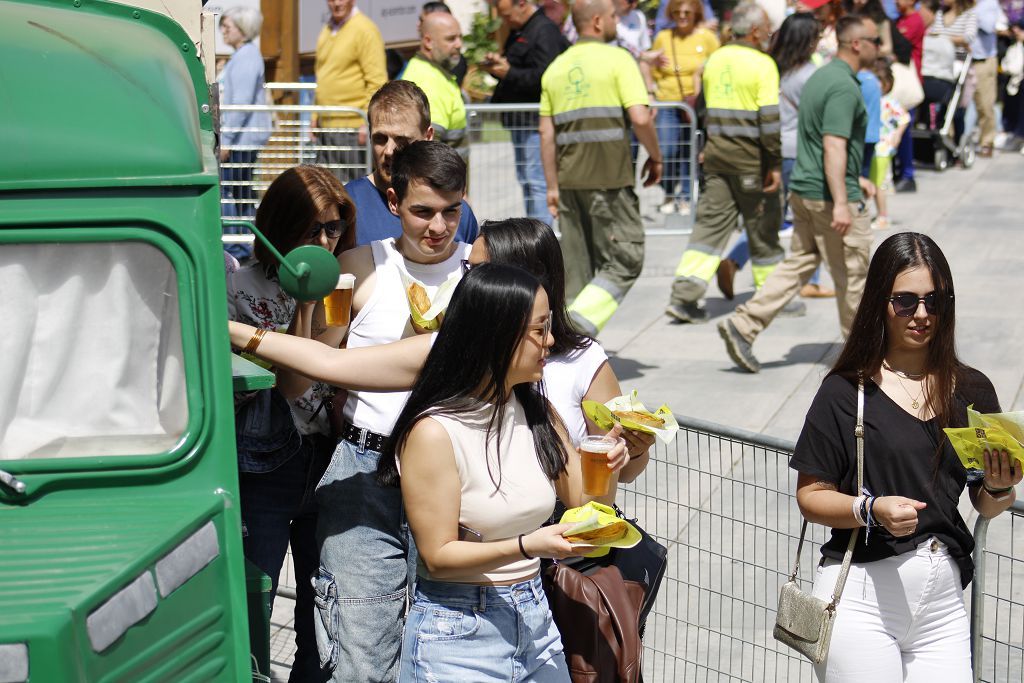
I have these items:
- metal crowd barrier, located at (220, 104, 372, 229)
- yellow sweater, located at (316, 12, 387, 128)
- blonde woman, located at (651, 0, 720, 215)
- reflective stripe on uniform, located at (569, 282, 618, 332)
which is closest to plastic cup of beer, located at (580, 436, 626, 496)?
reflective stripe on uniform, located at (569, 282, 618, 332)

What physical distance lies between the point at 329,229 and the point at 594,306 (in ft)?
15.0

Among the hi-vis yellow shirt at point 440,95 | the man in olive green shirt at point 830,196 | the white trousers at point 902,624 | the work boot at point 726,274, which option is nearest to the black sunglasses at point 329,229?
the white trousers at point 902,624

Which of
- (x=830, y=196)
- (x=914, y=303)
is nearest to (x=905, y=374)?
(x=914, y=303)

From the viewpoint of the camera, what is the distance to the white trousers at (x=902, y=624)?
147 inches

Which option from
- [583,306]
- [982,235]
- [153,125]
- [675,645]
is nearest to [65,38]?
[153,125]

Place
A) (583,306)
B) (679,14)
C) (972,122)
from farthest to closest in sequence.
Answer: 1. (972,122)
2. (679,14)
3. (583,306)

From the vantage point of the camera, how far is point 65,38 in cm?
345

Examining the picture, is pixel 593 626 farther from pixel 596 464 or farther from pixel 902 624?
pixel 902 624

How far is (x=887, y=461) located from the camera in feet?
12.4

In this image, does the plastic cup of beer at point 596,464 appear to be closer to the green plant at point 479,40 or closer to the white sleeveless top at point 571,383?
the white sleeveless top at point 571,383

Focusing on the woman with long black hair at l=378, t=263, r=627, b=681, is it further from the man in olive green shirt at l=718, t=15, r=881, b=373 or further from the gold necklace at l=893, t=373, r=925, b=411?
the man in olive green shirt at l=718, t=15, r=881, b=373

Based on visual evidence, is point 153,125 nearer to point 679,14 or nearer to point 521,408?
point 521,408

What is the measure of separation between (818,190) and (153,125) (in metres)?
6.23

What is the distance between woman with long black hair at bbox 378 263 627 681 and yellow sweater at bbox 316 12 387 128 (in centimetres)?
784
